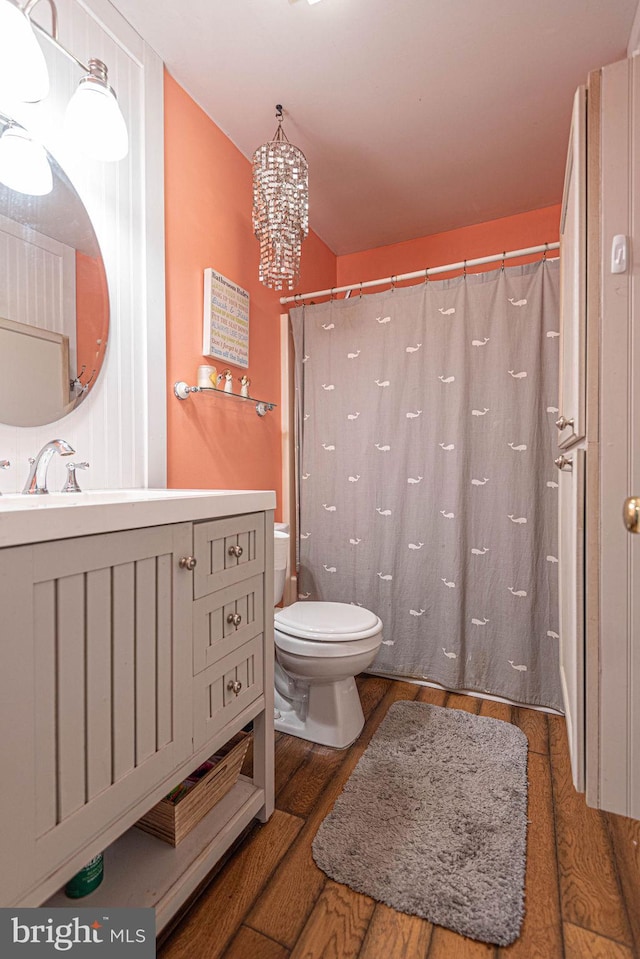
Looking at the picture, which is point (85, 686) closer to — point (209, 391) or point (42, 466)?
point (42, 466)

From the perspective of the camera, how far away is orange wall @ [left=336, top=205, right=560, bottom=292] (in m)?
2.48

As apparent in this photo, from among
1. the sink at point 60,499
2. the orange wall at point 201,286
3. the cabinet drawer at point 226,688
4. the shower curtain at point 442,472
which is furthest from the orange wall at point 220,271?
the cabinet drawer at point 226,688

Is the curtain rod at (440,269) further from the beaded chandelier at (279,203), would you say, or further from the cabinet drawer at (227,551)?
the cabinet drawer at (227,551)

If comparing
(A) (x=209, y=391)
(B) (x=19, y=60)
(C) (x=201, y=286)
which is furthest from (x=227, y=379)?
(B) (x=19, y=60)

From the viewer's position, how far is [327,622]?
5.58 ft

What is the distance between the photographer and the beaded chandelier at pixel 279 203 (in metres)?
1.69

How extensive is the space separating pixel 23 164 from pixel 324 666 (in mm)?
1671

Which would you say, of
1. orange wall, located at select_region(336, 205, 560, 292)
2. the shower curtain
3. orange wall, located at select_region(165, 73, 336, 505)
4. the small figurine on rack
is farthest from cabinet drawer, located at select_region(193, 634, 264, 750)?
orange wall, located at select_region(336, 205, 560, 292)

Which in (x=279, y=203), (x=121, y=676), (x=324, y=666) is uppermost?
(x=279, y=203)

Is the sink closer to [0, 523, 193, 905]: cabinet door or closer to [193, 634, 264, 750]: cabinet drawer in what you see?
[0, 523, 193, 905]: cabinet door

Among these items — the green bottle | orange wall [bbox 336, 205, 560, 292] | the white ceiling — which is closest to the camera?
the green bottle

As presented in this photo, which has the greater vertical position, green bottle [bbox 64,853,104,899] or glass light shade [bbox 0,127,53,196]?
glass light shade [bbox 0,127,53,196]

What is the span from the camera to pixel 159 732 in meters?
0.89

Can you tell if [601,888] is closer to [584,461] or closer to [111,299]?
[584,461]
